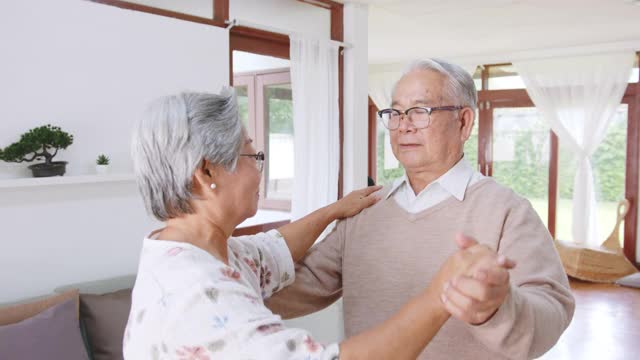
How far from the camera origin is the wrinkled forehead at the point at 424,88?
4.82 ft

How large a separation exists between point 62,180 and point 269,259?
1770mm

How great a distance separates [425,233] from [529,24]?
4810 mm

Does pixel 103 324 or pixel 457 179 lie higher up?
pixel 457 179

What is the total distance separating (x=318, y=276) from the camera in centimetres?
160

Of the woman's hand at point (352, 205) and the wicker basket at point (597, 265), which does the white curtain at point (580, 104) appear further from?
the woman's hand at point (352, 205)

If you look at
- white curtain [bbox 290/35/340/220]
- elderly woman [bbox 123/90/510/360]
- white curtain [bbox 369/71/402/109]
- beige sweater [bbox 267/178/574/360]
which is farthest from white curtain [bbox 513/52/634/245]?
elderly woman [bbox 123/90/510/360]

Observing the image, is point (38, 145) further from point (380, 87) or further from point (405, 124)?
point (380, 87)

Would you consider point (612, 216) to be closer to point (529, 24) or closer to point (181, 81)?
point (529, 24)

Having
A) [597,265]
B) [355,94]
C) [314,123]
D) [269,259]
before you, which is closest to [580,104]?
[597,265]

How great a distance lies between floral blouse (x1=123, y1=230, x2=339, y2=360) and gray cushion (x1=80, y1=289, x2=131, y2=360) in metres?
1.88

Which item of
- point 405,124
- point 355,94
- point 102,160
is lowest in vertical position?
point 102,160

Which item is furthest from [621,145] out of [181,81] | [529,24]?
[181,81]

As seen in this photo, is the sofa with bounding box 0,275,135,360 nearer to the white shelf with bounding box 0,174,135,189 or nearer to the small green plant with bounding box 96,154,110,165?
the white shelf with bounding box 0,174,135,189

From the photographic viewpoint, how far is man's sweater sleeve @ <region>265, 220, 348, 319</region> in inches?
61.5
